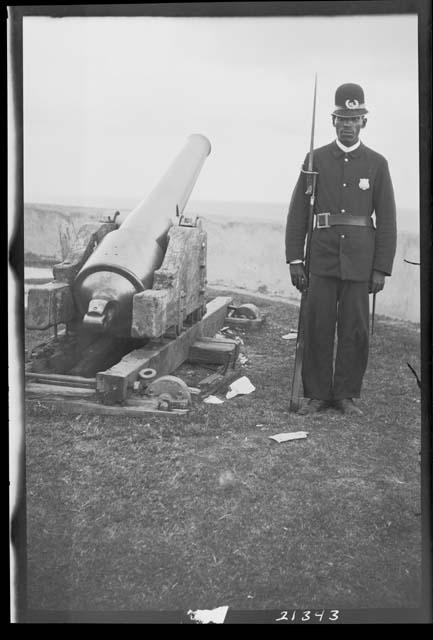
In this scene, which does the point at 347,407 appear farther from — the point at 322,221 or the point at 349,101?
the point at 349,101

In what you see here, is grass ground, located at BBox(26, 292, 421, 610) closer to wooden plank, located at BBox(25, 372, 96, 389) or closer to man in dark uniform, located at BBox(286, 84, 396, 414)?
man in dark uniform, located at BBox(286, 84, 396, 414)

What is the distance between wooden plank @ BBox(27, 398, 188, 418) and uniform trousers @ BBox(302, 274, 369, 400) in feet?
2.96

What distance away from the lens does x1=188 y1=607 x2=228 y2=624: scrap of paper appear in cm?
430

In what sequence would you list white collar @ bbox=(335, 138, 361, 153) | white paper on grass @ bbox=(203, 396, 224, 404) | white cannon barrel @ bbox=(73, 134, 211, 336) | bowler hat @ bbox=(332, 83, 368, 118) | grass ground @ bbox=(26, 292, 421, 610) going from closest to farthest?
grass ground @ bbox=(26, 292, 421, 610)
bowler hat @ bbox=(332, 83, 368, 118)
white collar @ bbox=(335, 138, 361, 153)
white paper on grass @ bbox=(203, 396, 224, 404)
white cannon barrel @ bbox=(73, 134, 211, 336)

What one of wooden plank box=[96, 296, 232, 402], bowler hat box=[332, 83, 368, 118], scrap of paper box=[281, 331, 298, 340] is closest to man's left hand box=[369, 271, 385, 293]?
scrap of paper box=[281, 331, 298, 340]

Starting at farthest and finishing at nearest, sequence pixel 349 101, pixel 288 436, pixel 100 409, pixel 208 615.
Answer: pixel 100 409
pixel 288 436
pixel 349 101
pixel 208 615

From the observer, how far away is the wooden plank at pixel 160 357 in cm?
539

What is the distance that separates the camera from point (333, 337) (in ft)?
17.1

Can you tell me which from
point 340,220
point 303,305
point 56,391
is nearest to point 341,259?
point 340,220

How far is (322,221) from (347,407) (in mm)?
1210

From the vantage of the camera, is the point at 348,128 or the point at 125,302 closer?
the point at 348,128

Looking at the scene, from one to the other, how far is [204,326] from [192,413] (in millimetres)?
1797

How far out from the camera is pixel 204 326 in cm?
681
